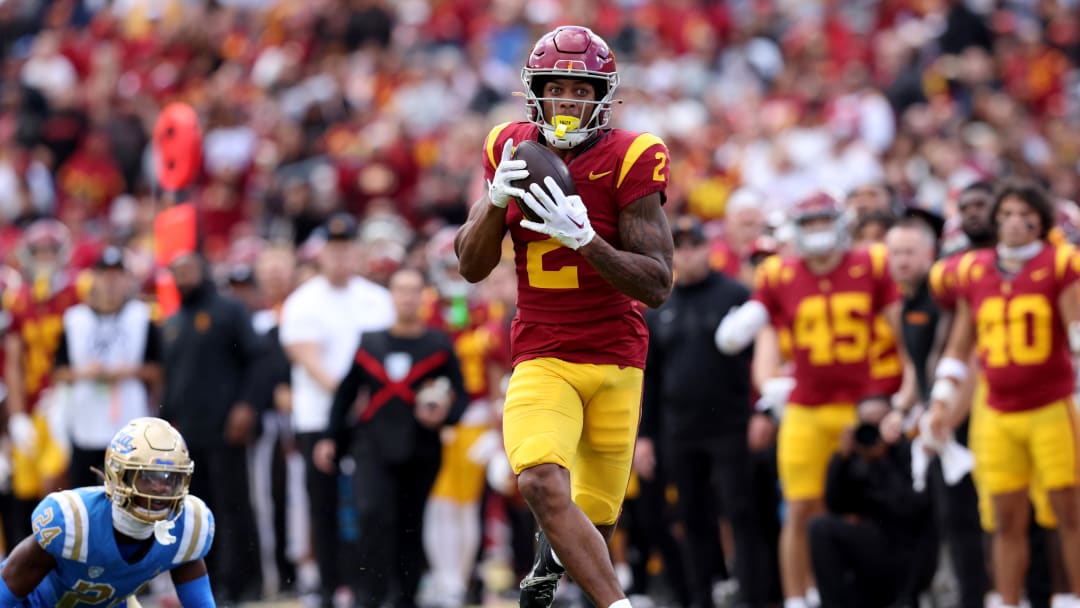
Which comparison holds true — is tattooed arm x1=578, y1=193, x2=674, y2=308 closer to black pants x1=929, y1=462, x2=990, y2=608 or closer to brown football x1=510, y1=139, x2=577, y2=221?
brown football x1=510, y1=139, x2=577, y2=221

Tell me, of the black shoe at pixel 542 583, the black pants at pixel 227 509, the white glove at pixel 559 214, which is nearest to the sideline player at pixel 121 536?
the black shoe at pixel 542 583

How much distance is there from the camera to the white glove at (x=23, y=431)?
10.9 metres

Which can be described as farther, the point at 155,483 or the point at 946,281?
the point at 946,281

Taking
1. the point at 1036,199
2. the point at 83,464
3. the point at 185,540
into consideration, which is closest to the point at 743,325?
the point at 1036,199

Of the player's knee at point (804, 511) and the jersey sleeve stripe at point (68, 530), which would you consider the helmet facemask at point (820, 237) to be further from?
the jersey sleeve stripe at point (68, 530)

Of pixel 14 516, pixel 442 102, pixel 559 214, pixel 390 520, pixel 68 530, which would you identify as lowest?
pixel 14 516

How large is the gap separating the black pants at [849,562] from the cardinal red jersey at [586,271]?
2.56 metres

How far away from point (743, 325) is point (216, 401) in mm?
3237

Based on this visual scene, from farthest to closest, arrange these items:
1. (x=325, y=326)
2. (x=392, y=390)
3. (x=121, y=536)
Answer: (x=325, y=326), (x=392, y=390), (x=121, y=536)

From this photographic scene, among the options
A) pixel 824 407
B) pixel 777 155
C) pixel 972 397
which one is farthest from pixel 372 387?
pixel 777 155

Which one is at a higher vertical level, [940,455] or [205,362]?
[205,362]

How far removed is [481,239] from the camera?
5641mm

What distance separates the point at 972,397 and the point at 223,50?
12.0 meters

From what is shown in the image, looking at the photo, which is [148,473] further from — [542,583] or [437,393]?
[437,393]
